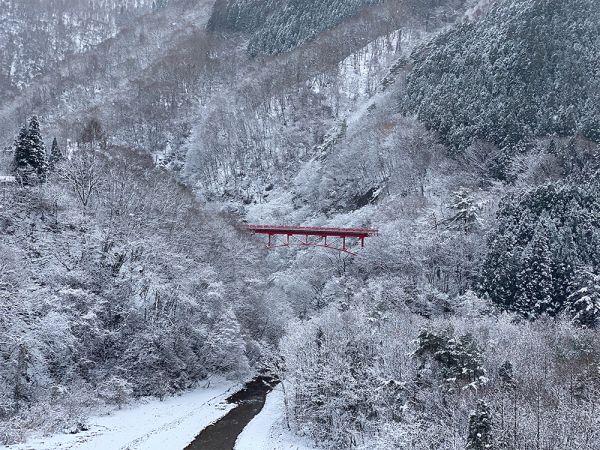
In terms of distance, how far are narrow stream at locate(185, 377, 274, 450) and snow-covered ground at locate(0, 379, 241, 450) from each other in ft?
1.69

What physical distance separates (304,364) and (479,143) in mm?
48786

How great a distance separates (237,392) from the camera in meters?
44.6

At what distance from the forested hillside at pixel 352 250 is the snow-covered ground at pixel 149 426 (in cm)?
122

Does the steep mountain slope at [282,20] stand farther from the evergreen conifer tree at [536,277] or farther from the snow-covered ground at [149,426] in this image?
the snow-covered ground at [149,426]

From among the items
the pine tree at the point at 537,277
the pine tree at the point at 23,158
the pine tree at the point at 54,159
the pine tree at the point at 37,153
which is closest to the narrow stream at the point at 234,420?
the pine tree at the point at 537,277

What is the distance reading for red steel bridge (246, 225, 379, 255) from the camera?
61344 millimetres

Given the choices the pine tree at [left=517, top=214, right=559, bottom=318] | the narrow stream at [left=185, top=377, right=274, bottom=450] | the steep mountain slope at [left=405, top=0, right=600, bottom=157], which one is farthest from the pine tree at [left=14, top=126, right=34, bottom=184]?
the steep mountain slope at [left=405, top=0, right=600, bottom=157]

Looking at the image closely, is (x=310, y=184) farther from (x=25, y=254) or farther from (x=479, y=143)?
(x=25, y=254)

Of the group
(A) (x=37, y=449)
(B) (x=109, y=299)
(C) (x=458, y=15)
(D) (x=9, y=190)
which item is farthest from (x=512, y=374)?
(C) (x=458, y=15)

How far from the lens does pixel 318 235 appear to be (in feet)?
214

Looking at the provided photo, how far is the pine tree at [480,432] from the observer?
18.6 meters

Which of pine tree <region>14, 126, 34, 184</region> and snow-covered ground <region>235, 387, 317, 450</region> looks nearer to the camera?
snow-covered ground <region>235, 387, 317, 450</region>

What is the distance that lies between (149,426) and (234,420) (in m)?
6.26

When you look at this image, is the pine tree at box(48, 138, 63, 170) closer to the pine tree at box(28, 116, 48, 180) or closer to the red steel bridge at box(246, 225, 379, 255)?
the pine tree at box(28, 116, 48, 180)
